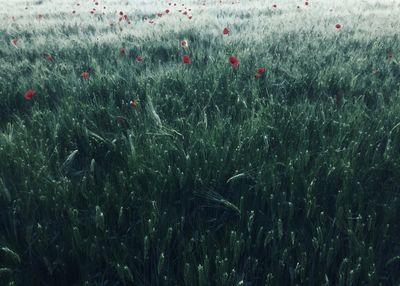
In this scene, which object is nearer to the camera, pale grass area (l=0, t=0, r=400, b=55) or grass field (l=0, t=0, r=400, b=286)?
grass field (l=0, t=0, r=400, b=286)

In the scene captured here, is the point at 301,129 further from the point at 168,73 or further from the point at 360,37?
the point at 360,37

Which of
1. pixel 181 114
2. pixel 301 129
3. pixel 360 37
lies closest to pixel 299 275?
pixel 301 129

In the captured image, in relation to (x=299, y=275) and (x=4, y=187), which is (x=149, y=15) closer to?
(x=4, y=187)

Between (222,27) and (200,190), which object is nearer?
(200,190)

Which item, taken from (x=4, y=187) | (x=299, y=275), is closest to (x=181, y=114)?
(x=4, y=187)

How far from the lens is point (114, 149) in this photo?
5.60 ft

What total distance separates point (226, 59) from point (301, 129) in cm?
153

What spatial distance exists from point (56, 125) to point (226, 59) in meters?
1.71

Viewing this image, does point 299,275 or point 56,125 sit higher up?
point 56,125

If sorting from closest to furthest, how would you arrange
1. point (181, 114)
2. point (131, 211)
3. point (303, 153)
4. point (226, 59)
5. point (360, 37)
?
point (131, 211), point (303, 153), point (181, 114), point (226, 59), point (360, 37)

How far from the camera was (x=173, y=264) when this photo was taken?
1138mm

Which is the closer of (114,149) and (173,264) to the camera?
(173,264)

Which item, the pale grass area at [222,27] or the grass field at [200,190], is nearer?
the grass field at [200,190]

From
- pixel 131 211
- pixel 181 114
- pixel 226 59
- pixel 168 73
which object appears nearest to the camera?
pixel 131 211
